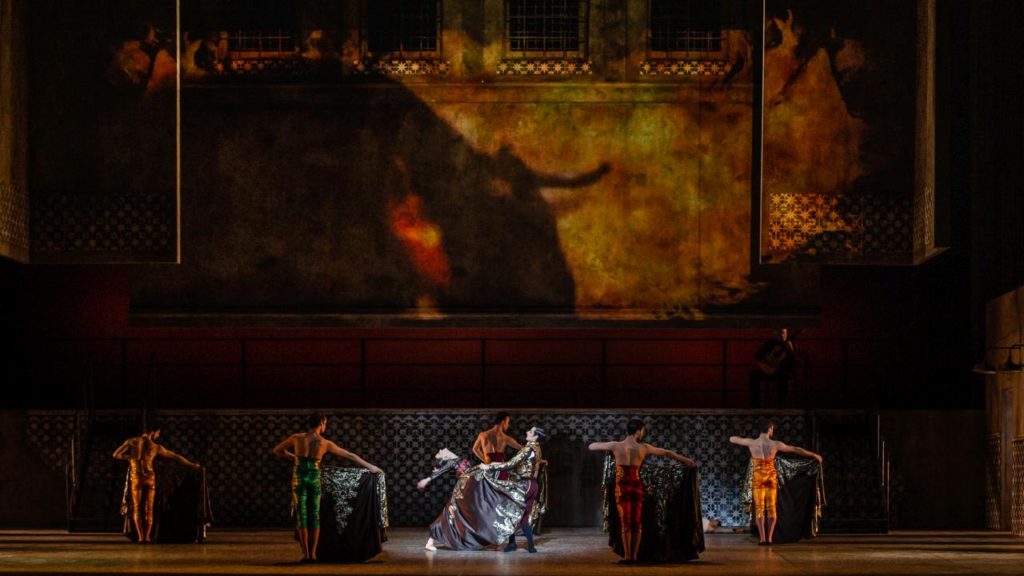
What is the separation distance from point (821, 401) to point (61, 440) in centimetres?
1104

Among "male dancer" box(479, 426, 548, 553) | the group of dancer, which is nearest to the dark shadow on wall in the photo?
the group of dancer

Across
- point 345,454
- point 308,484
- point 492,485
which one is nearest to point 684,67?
point 492,485

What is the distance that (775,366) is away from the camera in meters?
20.8

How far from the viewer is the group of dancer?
15016 mm

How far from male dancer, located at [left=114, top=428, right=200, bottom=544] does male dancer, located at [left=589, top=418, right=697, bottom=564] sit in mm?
5460

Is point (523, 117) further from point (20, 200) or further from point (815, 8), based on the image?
point (20, 200)

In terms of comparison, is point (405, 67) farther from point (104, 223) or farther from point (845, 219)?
point (845, 219)

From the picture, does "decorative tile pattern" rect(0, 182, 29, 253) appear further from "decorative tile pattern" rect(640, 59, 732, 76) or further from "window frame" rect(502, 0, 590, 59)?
"decorative tile pattern" rect(640, 59, 732, 76)

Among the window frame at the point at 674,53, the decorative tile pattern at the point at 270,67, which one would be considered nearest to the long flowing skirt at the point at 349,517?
the decorative tile pattern at the point at 270,67

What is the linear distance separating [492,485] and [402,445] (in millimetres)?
4188

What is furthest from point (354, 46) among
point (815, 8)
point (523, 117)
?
point (815, 8)

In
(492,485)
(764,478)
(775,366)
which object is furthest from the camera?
(775,366)

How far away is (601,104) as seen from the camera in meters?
19.7

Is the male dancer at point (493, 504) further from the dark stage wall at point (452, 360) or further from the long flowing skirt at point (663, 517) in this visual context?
the dark stage wall at point (452, 360)
